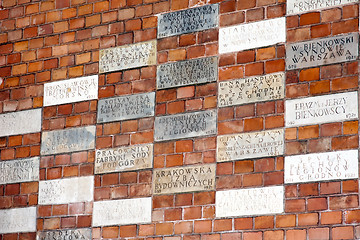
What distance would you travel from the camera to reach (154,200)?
18.0 feet

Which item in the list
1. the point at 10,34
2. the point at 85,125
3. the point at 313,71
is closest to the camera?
the point at 313,71

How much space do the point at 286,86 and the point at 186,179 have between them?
89 centimetres

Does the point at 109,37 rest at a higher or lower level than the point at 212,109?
higher

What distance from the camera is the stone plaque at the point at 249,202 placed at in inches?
199

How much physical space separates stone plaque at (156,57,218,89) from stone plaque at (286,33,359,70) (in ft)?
1.78

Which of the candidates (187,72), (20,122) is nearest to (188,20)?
(187,72)

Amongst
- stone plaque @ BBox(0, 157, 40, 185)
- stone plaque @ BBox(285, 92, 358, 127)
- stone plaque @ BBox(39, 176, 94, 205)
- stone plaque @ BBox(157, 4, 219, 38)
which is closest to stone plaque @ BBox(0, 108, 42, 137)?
stone plaque @ BBox(0, 157, 40, 185)

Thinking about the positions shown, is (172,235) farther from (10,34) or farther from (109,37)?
(10,34)

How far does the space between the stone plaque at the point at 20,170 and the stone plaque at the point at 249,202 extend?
4.83 ft

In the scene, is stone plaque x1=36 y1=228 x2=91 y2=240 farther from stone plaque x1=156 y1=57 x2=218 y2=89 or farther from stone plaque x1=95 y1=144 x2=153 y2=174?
stone plaque x1=156 y1=57 x2=218 y2=89

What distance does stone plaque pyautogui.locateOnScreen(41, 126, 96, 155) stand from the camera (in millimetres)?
5832

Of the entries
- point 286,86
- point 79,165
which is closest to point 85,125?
point 79,165

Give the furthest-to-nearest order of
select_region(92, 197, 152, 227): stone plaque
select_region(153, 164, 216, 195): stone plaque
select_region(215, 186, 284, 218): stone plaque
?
select_region(92, 197, 152, 227): stone plaque, select_region(153, 164, 216, 195): stone plaque, select_region(215, 186, 284, 218): stone plaque


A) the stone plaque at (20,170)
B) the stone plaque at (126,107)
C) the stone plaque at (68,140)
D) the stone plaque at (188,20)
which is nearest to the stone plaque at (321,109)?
the stone plaque at (188,20)
